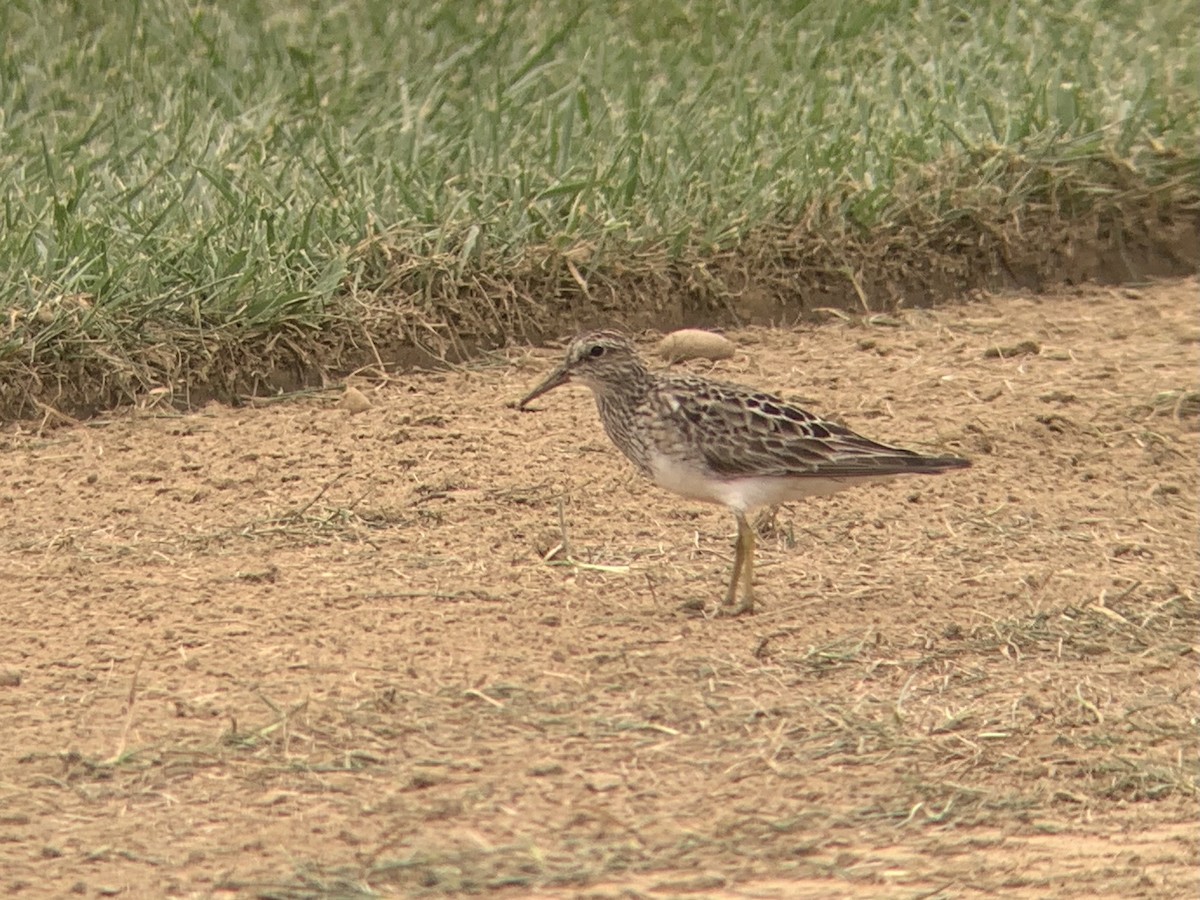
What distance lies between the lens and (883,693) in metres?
5.00

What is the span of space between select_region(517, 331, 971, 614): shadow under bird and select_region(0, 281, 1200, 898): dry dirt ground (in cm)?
27

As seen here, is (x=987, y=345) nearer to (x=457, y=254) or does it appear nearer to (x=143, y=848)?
(x=457, y=254)

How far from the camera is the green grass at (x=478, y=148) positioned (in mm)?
7168

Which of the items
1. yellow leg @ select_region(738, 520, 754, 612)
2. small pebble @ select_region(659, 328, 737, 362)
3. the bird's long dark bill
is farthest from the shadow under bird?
small pebble @ select_region(659, 328, 737, 362)

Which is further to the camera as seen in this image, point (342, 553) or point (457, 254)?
point (457, 254)

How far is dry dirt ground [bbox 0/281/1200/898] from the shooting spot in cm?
422

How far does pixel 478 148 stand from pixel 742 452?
116 inches

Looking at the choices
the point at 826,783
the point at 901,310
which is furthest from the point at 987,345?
the point at 826,783

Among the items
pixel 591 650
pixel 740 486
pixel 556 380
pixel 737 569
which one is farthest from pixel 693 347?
pixel 591 650

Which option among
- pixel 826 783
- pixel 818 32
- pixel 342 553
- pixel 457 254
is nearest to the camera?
pixel 826 783

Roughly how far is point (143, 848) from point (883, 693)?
171 cm

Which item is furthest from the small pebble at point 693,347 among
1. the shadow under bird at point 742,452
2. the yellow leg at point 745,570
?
the yellow leg at point 745,570

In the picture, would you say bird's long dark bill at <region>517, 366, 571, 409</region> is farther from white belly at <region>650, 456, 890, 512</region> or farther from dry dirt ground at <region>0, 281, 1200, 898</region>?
white belly at <region>650, 456, 890, 512</region>

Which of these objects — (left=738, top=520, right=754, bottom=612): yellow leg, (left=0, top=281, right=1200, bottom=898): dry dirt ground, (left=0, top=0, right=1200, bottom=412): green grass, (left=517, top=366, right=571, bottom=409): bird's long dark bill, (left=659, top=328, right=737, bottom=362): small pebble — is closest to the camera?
(left=0, top=281, right=1200, bottom=898): dry dirt ground
